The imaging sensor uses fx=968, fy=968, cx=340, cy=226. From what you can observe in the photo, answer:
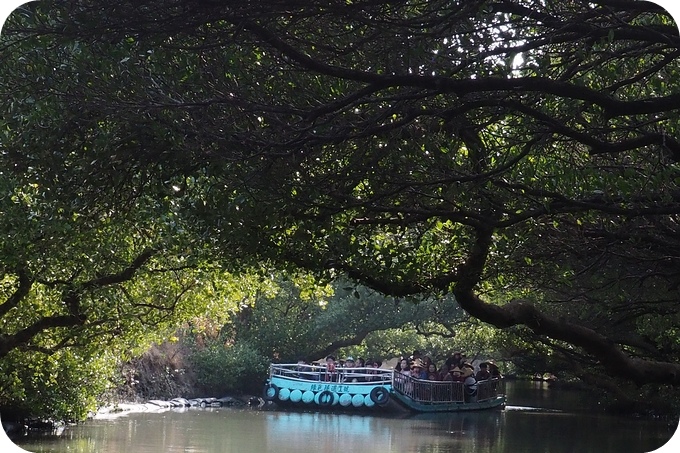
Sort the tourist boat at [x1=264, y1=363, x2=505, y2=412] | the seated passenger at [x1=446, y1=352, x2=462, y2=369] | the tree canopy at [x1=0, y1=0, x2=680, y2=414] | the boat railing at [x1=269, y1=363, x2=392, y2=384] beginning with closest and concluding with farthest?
the tree canopy at [x1=0, y1=0, x2=680, y2=414] < the seated passenger at [x1=446, y1=352, x2=462, y2=369] < the tourist boat at [x1=264, y1=363, x2=505, y2=412] < the boat railing at [x1=269, y1=363, x2=392, y2=384]

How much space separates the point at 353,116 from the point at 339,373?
1506 cm

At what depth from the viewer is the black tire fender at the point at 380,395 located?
19.6m

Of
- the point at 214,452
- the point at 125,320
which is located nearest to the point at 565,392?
the point at 214,452

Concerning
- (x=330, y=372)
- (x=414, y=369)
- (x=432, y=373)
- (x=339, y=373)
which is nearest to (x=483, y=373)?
(x=432, y=373)

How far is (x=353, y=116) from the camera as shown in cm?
479

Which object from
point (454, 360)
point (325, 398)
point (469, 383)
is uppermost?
point (454, 360)

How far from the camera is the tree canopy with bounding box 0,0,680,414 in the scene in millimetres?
4148

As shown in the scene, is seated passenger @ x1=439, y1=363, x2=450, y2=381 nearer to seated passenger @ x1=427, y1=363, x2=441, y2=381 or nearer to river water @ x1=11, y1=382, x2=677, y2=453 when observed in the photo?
seated passenger @ x1=427, y1=363, x2=441, y2=381

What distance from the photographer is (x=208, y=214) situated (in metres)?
5.71

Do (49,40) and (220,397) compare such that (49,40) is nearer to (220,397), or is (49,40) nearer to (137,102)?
(137,102)

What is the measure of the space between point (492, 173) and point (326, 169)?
3.58 feet

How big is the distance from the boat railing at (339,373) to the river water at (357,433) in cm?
75

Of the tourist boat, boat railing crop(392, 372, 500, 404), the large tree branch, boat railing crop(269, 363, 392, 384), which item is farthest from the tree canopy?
boat railing crop(269, 363, 392, 384)

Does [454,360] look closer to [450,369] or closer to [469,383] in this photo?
[450,369]
